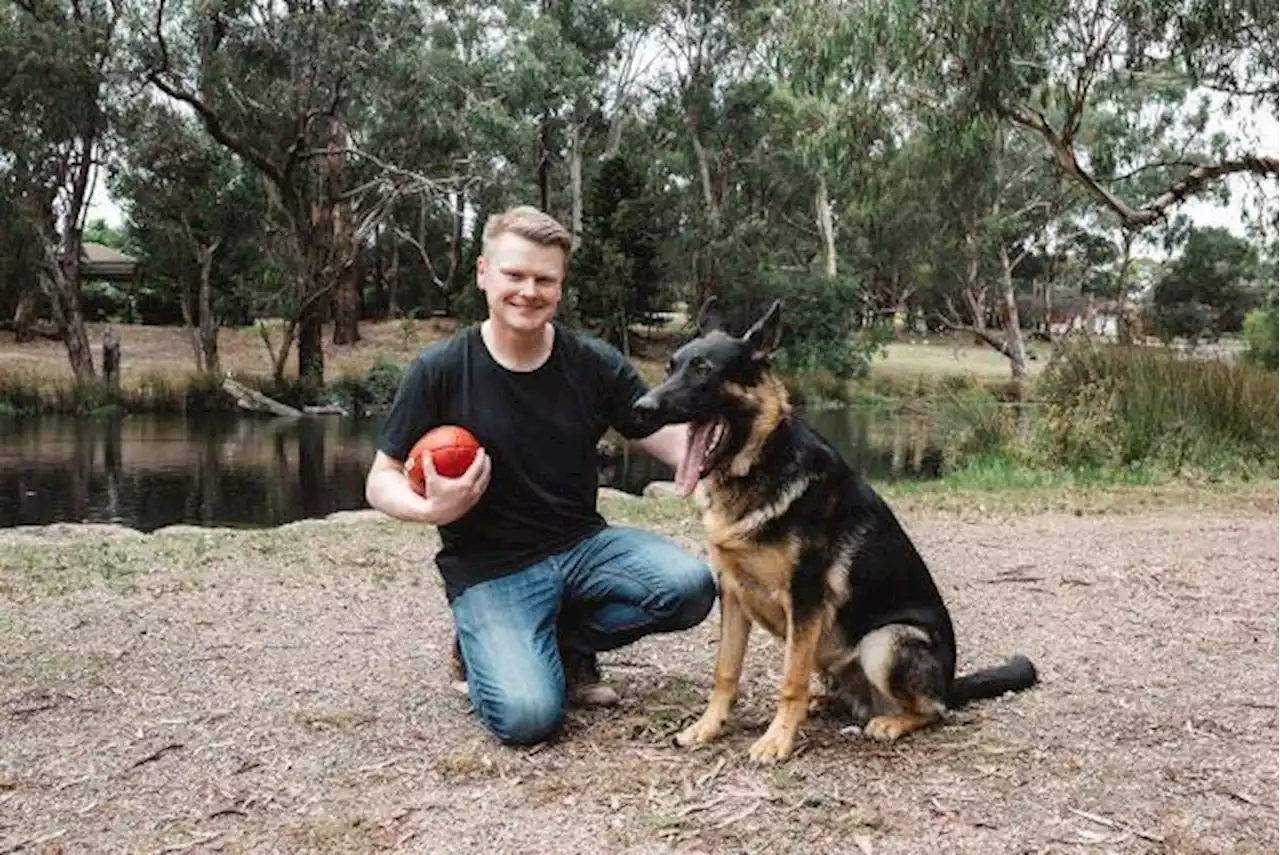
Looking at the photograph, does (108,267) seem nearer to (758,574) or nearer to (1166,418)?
(1166,418)

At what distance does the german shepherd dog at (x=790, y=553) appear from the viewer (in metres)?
3.29

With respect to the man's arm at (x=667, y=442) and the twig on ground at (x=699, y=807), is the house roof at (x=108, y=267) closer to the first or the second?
the man's arm at (x=667, y=442)

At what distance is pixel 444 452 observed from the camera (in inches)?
140

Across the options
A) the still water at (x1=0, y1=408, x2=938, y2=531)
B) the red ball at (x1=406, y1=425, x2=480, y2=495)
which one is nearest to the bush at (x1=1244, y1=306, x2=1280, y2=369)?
the still water at (x1=0, y1=408, x2=938, y2=531)

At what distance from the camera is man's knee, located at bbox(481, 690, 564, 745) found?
3.58m

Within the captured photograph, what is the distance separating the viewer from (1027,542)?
25.0ft

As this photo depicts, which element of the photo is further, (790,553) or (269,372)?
(269,372)

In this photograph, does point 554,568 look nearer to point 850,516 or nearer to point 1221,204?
point 850,516

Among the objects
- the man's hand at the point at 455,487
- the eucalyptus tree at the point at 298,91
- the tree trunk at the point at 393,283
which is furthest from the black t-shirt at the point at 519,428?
the tree trunk at the point at 393,283

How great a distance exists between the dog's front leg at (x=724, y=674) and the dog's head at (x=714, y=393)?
436 millimetres

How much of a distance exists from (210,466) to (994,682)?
47.3ft

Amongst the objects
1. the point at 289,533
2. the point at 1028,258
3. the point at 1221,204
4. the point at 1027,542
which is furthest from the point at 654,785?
the point at 1028,258

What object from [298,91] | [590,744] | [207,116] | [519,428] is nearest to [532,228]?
[519,428]

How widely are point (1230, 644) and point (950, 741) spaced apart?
194 cm
